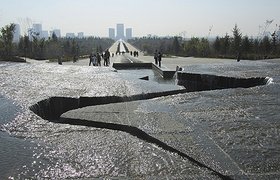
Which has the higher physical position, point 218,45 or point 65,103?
point 218,45

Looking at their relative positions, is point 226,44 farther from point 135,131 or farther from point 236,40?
point 135,131

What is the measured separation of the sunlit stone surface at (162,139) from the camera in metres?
3.65

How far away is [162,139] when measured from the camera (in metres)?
4.48

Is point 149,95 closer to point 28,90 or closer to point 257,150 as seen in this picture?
point 28,90

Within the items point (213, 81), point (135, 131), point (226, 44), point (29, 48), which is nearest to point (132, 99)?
point (135, 131)

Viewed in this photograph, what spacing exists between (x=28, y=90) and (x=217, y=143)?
5362mm

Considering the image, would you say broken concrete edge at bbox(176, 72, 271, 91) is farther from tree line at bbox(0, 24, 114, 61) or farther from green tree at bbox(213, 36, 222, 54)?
green tree at bbox(213, 36, 222, 54)

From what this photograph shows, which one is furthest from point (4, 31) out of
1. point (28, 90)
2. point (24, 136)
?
point (24, 136)

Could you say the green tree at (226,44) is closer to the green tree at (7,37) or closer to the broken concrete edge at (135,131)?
the green tree at (7,37)

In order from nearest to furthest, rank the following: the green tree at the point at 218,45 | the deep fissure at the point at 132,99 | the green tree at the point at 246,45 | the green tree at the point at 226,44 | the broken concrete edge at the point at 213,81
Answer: the deep fissure at the point at 132,99, the broken concrete edge at the point at 213,81, the green tree at the point at 246,45, the green tree at the point at 226,44, the green tree at the point at 218,45

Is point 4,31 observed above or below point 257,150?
above

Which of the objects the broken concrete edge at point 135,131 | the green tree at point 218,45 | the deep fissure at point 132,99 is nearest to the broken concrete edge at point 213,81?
the deep fissure at point 132,99

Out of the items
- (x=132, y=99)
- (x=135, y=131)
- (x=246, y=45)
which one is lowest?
(x=135, y=131)

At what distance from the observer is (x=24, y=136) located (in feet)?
15.5
